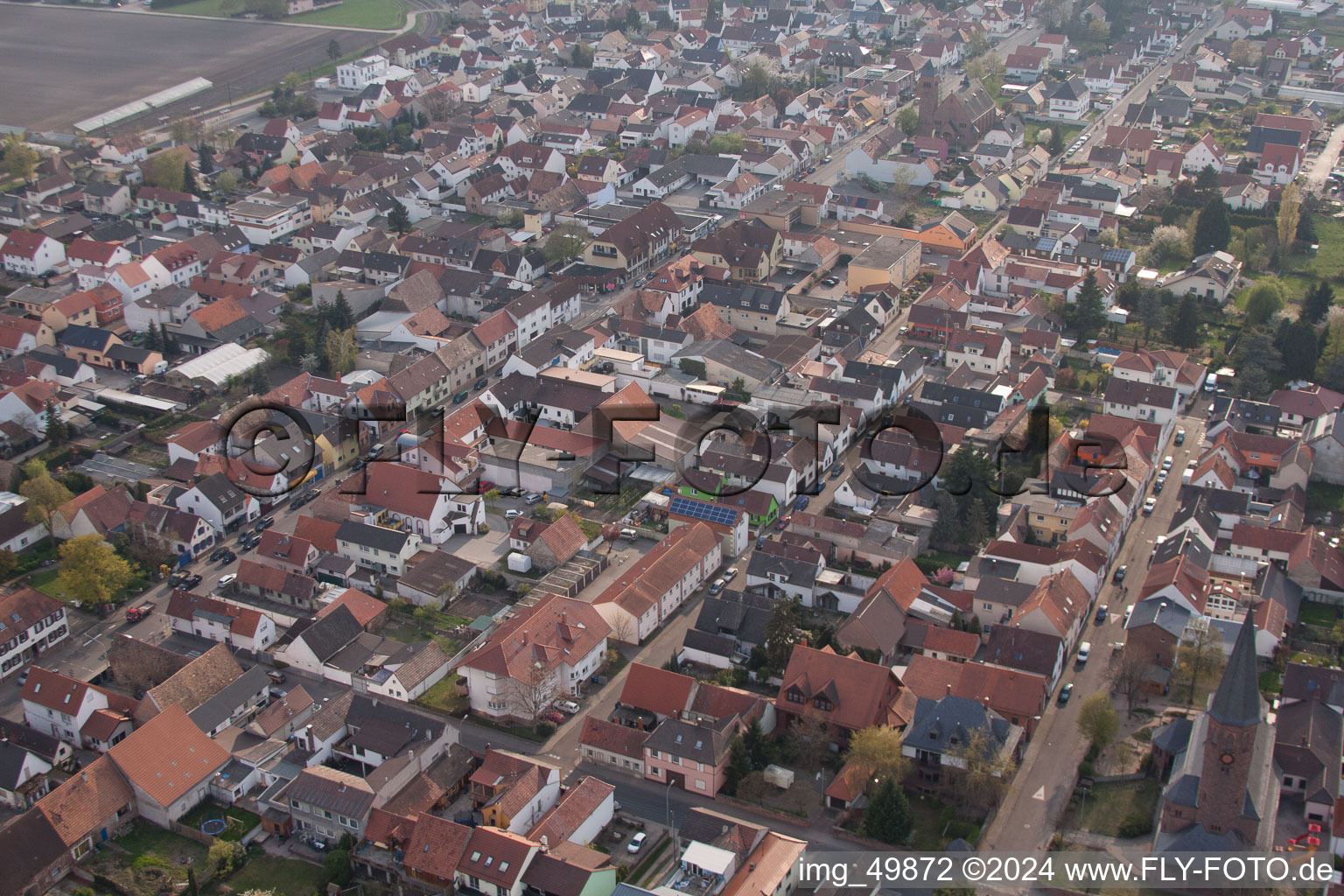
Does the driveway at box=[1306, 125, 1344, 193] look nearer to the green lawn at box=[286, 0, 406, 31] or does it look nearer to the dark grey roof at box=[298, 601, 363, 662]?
the dark grey roof at box=[298, 601, 363, 662]

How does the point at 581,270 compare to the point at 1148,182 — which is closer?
the point at 581,270

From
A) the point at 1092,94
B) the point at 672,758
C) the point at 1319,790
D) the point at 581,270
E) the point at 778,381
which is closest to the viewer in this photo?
the point at 1319,790

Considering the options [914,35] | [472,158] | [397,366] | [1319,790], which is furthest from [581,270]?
[914,35]

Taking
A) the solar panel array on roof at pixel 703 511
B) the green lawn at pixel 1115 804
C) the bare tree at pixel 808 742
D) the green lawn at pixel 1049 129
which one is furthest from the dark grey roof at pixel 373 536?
the green lawn at pixel 1049 129

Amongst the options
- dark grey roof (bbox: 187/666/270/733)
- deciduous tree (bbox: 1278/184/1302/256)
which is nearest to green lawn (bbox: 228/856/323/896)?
dark grey roof (bbox: 187/666/270/733)

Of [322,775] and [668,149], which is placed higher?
[668,149]

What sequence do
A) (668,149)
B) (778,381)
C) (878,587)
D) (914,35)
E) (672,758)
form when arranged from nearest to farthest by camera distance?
(672,758)
(878,587)
(778,381)
(668,149)
(914,35)

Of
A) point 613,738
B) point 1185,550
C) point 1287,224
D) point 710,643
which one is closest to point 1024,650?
point 1185,550

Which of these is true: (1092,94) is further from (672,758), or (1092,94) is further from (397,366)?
(672,758)

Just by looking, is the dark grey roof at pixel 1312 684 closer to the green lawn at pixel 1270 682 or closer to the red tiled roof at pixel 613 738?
the green lawn at pixel 1270 682
